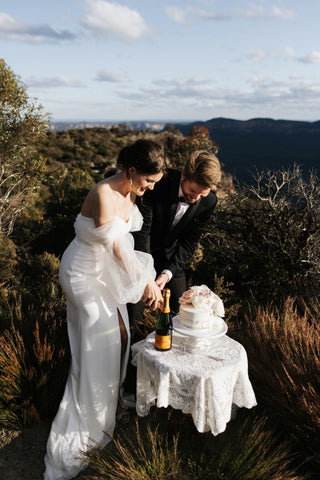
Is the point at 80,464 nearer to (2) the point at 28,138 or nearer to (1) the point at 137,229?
(1) the point at 137,229

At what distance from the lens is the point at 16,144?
8938 millimetres

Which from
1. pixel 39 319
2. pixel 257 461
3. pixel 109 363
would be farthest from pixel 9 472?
pixel 257 461

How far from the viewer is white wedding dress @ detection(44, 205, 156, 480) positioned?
9.17 ft

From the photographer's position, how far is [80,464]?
2803 mm

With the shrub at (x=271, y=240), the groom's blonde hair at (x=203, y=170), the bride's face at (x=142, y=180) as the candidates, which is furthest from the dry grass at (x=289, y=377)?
the shrub at (x=271, y=240)

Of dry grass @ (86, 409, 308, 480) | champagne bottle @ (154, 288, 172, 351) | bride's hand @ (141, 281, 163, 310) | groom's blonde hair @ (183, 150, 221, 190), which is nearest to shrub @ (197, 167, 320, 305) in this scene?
groom's blonde hair @ (183, 150, 221, 190)

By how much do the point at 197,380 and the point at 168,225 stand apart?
5.26 feet

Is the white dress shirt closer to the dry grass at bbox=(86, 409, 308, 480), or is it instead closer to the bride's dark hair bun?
the bride's dark hair bun

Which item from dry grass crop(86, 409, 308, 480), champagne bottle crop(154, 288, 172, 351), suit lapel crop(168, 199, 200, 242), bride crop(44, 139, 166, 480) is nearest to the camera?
dry grass crop(86, 409, 308, 480)

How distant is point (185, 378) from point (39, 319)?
1.96m

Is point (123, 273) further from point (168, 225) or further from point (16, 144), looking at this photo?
point (16, 144)

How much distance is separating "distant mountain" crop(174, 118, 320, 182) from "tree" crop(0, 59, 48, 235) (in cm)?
2311

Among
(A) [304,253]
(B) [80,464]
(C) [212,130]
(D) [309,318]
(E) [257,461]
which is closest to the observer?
(E) [257,461]

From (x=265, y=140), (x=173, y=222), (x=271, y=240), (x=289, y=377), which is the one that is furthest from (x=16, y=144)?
(x=265, y=140)
